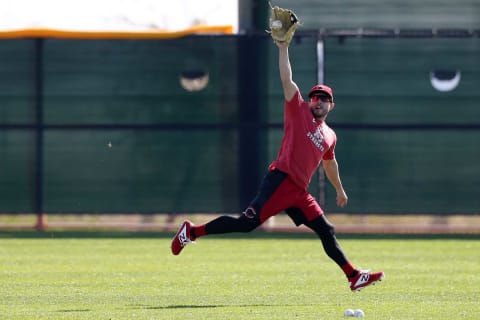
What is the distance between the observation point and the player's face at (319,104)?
37.2 feet

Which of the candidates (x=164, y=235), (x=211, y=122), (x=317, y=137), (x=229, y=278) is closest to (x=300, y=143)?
(x=317, y=137)

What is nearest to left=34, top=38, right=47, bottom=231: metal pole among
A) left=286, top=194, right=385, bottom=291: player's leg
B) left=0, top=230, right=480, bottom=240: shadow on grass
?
left=0, top=230, right=480, bottom=240: shadow on grass

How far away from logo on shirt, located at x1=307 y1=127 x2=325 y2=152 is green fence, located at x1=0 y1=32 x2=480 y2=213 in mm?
8603

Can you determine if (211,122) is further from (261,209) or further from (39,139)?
(261,209)

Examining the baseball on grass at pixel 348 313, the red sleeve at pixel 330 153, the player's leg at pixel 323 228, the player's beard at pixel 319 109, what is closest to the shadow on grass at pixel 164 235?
the red sleeve at pixel 330 153

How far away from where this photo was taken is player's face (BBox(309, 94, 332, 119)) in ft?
37.2

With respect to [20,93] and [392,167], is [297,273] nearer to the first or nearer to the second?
[392,167]

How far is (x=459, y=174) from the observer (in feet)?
65.5

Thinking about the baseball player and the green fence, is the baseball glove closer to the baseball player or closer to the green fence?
the baseball player

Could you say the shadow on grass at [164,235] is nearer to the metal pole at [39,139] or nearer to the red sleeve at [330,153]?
the metal pole at [39,139]

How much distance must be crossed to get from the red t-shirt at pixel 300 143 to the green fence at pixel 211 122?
341 inches

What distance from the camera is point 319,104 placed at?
1134cm

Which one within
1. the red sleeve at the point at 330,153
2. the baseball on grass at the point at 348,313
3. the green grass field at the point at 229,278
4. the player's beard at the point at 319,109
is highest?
the player's beard at the point at 319,109

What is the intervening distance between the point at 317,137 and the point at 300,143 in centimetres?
20
